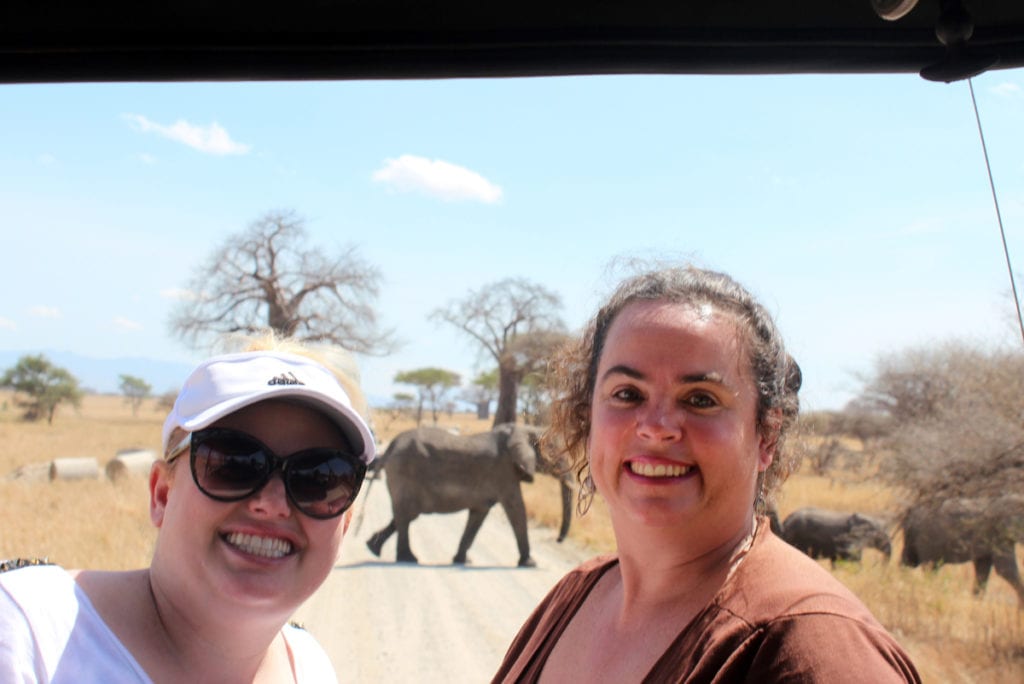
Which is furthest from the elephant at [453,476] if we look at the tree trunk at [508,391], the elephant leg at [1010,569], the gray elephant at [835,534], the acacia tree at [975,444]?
the tree trunk at [508,391]

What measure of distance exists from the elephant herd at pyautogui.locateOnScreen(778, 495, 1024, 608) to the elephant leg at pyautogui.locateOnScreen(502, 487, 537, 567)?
393 centimetres

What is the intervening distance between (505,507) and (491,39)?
986 cm

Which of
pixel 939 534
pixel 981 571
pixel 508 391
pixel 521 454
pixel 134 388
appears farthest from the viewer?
pixel 134 388

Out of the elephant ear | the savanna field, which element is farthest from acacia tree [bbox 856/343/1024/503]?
the elephant ear

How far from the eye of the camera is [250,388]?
159 cm

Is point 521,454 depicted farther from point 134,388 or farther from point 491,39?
point 134,388

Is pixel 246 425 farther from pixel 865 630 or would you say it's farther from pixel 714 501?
pixel 865 630

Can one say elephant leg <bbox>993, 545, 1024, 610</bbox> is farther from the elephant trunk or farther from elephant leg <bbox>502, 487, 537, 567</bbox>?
the elephant trunk

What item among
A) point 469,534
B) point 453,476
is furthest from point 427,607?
point 453,476

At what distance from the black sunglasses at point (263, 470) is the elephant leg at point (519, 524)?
927cm

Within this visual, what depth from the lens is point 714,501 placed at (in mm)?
1753

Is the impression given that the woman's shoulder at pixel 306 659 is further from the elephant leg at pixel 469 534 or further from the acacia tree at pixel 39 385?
the acacia tree at pixel 39 385

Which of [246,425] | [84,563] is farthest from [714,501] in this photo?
[84,563]

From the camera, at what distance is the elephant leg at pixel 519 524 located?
1076cm
